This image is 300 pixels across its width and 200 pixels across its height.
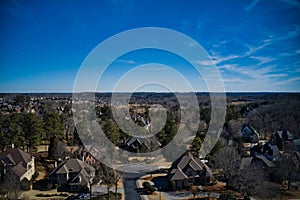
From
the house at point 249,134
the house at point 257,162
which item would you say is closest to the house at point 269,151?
the house at point 257,162

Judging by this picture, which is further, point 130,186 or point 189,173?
point 189,173

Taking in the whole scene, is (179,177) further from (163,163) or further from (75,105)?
(75,105)

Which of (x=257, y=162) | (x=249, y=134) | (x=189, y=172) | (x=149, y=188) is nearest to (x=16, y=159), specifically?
(x=149, y=188)

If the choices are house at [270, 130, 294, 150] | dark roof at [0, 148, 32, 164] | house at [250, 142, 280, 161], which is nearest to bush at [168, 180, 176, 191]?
house at [250, 142, 280, 161]

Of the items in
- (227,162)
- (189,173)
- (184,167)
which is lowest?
(189,173)

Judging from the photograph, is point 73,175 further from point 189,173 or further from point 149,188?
point 189,173

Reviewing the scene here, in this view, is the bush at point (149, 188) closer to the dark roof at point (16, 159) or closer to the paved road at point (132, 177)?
the paved road at point (132, 177)

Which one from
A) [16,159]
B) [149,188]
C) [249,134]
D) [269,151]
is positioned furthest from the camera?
[249,134]

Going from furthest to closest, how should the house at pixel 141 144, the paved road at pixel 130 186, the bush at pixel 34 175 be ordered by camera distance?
the house at pixel 141 144 < the bush at pixel 34 175 < the paved road at pixel 130 186
